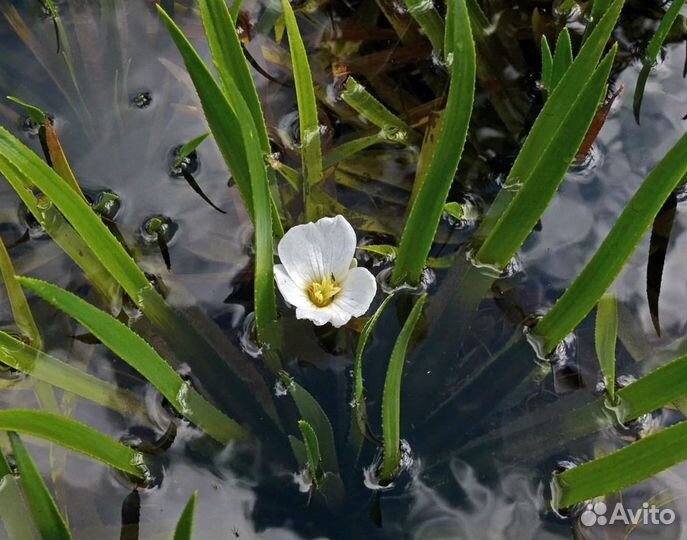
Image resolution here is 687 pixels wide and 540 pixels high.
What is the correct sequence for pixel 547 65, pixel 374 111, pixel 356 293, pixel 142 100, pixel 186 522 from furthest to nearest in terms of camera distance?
pixel 142 100 → pixel 374 111 → pixel 547 65 → pixel 356 293 → pixel 186 522

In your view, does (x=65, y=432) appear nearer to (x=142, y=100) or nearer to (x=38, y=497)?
(x=38, y=497)

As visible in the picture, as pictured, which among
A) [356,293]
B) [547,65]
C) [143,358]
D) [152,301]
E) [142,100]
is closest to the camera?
[143,358]

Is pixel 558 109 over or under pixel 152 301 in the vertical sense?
over

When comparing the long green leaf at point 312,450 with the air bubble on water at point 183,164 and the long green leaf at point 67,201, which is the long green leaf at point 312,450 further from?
the air bubble on water at point 183,164

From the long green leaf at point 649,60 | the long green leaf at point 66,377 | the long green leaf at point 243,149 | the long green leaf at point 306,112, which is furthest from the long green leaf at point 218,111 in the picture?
the long green leaf at point 649,60

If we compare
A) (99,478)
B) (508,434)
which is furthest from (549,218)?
(99,478)

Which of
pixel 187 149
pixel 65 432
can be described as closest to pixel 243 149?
pixel 187 149
